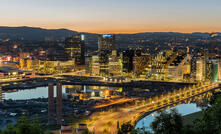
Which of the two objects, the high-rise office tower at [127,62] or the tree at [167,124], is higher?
the tree at [167,124]

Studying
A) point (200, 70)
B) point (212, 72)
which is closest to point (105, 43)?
point (200, 70)

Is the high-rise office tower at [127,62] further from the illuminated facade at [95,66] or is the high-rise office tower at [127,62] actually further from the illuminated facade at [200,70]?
the illuminated facade at [200,70]

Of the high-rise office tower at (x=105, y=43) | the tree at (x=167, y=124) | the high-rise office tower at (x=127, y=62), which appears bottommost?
the high-rise office tower at (x=127, y=62)

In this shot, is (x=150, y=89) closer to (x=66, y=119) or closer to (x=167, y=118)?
(x=66, y=119)

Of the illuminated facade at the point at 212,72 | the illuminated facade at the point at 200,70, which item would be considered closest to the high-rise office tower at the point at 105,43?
the illuminated facade at the point at 200,70

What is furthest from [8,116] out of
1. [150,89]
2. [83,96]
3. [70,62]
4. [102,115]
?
[70,62]

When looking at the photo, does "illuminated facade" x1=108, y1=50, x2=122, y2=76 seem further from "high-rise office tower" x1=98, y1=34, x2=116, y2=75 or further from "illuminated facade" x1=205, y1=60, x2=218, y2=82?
"illuminated facade" x1=205, y1=60, x2=218, y2=82

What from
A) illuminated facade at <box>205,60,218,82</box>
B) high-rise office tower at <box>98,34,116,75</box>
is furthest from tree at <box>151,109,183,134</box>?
high-rise office tower at <box>98,34,116,75</box>

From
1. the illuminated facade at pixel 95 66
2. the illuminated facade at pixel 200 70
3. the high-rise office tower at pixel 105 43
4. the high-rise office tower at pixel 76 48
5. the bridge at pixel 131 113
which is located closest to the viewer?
the bridge at pixel 131 113
